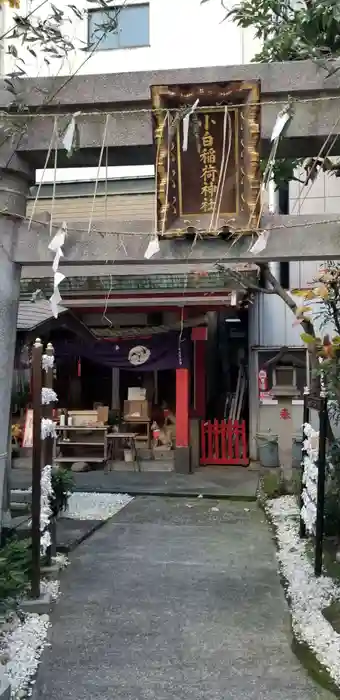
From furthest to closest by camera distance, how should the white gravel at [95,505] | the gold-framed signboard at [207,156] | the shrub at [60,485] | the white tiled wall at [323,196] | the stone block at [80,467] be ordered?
the stone block at [80,467], the white tiled wall at [323,196], the white gravel at [95,505], the shrub at [60,485], the gold-framed signboard at [207,156]

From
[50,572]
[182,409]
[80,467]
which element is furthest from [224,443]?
[50,572]

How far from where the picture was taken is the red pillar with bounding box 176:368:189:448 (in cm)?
1390

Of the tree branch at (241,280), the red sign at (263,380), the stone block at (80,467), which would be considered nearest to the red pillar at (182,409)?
the red sign at (263,380)

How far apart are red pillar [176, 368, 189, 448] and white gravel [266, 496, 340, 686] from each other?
187 inches

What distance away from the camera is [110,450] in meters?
14.9

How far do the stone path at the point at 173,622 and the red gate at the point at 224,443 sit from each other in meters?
5.04

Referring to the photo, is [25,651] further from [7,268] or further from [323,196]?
[323,196]

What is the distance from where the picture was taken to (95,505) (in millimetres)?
11078

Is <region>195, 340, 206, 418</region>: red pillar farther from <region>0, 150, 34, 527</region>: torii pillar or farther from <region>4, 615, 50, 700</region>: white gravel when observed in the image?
<region>0, 150, 34, 527</region>: torii pillar

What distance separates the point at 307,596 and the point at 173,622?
145 cm

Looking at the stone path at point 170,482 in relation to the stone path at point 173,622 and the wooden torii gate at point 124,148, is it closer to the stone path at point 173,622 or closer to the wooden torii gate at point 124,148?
the stone path at point 173,622

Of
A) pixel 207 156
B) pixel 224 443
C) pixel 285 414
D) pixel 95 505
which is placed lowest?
pixel 95 505

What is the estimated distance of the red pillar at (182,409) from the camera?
13898mm

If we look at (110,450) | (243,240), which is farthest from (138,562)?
(110,450)
